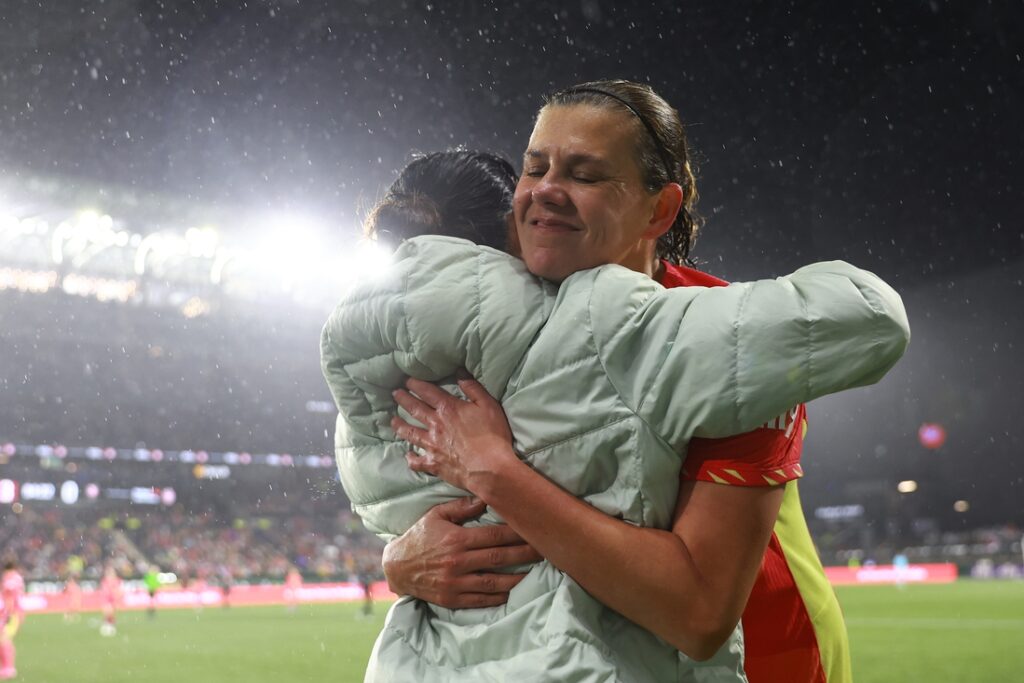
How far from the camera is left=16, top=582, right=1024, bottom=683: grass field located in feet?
35.5

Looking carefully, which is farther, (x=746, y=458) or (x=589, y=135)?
(x=589, y=135)

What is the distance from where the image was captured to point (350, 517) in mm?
40500

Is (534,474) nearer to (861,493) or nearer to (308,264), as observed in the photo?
(308,264)

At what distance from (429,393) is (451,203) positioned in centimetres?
42

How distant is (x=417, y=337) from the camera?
1.43m

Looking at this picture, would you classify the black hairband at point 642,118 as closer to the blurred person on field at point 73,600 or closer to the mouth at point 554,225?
the mouth at point 554,225

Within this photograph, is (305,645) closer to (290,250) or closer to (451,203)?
(451,203)

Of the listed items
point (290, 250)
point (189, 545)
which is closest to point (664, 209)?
point (290, 250)

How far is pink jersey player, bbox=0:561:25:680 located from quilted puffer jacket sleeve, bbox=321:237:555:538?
1118cm

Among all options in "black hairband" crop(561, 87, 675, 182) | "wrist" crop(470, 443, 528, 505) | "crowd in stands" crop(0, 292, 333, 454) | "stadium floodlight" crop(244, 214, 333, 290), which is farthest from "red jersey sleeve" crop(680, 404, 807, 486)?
"crowd in stands" crop(0, 292, 333, 454)

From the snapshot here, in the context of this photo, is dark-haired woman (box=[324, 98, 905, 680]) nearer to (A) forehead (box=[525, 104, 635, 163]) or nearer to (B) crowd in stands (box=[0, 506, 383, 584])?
Result: (A) forehead (box=[525, 104, 635, 163])

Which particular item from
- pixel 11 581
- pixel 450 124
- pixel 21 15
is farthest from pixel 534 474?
pixel 450 124

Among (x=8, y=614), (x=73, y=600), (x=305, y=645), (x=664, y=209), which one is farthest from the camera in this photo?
(x=73, y=600)

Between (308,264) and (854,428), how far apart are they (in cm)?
3498
